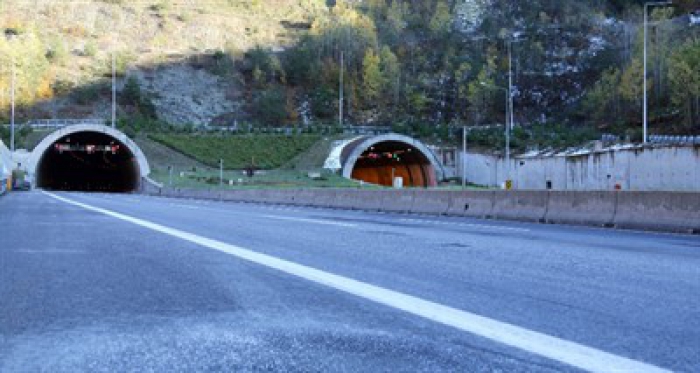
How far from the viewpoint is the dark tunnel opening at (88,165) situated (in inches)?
3482

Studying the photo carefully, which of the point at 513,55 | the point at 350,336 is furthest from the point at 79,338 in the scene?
the point at 513,55

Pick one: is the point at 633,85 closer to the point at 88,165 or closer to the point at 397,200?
the point at 88,165

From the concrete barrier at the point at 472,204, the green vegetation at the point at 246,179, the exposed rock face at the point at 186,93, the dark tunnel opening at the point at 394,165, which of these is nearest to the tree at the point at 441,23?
the exposed rock face at the point at 186,93

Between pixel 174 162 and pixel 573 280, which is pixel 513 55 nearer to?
pixel 174 162

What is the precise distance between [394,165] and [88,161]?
4310 cm

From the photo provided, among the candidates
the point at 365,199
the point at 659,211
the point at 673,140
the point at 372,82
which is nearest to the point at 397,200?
the point at 365,199

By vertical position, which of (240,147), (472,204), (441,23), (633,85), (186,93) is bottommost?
(472,204)

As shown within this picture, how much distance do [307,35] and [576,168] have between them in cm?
11953

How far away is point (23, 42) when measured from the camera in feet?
464

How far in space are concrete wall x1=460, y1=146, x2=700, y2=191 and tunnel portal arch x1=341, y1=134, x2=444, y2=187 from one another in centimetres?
1199

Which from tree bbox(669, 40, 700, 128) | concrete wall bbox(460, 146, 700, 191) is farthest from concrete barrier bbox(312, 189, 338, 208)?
tree bbox(669, 40, 700, 128)

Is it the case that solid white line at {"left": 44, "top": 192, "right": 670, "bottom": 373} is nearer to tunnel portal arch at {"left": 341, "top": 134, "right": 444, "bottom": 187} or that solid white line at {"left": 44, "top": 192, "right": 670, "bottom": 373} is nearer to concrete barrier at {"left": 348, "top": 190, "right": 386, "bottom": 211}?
concrete barrier at {"left": 348, "top": 190, "right": 386, "bottom": 211}

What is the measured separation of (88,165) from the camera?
112250 millimetres

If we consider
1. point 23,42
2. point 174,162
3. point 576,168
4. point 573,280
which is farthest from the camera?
point 23,42
